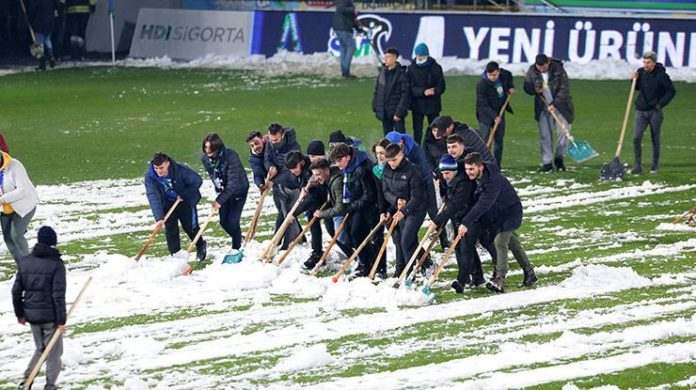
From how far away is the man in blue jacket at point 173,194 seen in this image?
16.9m

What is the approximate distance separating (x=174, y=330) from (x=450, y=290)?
305cm

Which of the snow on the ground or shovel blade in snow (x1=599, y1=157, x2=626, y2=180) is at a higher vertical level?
the snow on the ground

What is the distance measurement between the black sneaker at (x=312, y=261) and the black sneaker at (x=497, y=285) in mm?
2436

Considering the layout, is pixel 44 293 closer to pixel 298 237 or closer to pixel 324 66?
pixel 298 237

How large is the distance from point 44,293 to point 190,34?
26119 millimetres

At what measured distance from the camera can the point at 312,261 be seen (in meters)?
17.0

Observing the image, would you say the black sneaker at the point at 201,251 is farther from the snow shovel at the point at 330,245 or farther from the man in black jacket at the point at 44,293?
the man in black jacket at the point at 44,293

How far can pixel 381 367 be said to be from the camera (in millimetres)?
12641

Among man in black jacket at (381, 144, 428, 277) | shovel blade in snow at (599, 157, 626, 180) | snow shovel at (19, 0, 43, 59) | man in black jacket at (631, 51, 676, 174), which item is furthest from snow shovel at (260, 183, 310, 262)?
snow shovel at (19, 0, 43, 59)

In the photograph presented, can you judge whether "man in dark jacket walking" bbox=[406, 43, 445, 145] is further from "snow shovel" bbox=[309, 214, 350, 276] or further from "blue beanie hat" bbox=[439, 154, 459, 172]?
→ "blue beanie hat" bbox=[439, 154, 459, 172]

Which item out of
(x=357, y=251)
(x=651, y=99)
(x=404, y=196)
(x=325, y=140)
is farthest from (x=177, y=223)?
(x=325, y=140)

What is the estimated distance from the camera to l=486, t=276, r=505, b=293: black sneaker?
15250 mm

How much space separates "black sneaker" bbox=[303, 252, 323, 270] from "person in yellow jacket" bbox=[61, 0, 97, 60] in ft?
76.7

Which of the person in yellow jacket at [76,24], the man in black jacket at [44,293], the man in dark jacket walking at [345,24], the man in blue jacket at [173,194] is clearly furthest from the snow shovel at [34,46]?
the man in black jacket at [44,293]
